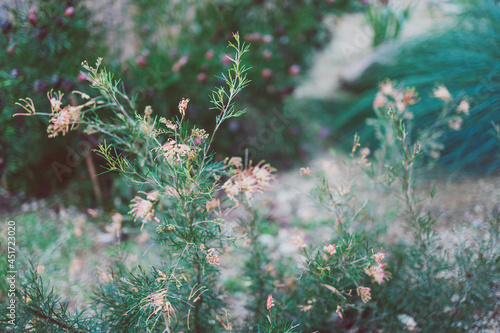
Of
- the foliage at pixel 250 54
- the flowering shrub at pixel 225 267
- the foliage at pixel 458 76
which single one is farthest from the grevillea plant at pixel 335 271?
the foliage at pixel 250 54

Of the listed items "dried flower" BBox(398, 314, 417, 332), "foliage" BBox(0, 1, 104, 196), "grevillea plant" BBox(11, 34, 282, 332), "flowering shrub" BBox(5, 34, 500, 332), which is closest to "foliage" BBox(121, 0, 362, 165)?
"foliage" BBox(0, 1, 104, 196)

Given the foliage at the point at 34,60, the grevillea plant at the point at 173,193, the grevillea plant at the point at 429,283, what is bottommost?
the grevillea plant at the point at 429,283

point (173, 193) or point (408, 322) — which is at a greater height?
point (173, 193)

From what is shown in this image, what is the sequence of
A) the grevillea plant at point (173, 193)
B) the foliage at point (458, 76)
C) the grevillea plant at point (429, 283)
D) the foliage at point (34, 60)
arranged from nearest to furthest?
the grevillea plant at point (173, 193)
the grevillea plant at point (429, 283)
the foliage at point (34, 60)
the foliage at point (458, 76)

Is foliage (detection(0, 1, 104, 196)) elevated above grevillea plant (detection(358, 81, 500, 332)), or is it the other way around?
foliage (detection(0, 1, 104, 196))

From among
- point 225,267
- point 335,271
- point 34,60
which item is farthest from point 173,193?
point 34,60

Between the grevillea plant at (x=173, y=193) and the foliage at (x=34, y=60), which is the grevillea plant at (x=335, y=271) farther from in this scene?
the foliage at (x=34, y=60)

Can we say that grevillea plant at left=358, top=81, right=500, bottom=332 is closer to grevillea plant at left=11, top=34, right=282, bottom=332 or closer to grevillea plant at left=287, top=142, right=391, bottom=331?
grevillea plant at left=287, top=142, right=391, bottom=331

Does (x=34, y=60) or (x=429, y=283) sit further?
(x=34, y=60)

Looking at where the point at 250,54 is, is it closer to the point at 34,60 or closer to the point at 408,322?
the point at 34,60

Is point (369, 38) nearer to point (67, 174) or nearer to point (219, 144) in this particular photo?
point (219, 144)

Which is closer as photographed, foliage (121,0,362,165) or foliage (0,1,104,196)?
foliage (0,1,104,196)

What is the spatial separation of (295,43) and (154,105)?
43.5 inches

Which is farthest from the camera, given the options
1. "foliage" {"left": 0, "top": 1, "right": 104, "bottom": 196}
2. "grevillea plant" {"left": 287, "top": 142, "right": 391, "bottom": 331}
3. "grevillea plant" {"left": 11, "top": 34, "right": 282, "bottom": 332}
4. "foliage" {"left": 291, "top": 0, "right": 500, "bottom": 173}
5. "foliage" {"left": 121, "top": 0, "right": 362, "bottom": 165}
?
"foliage" {"left": 121, "top": 0, "right": 362, "bottom": 165}
